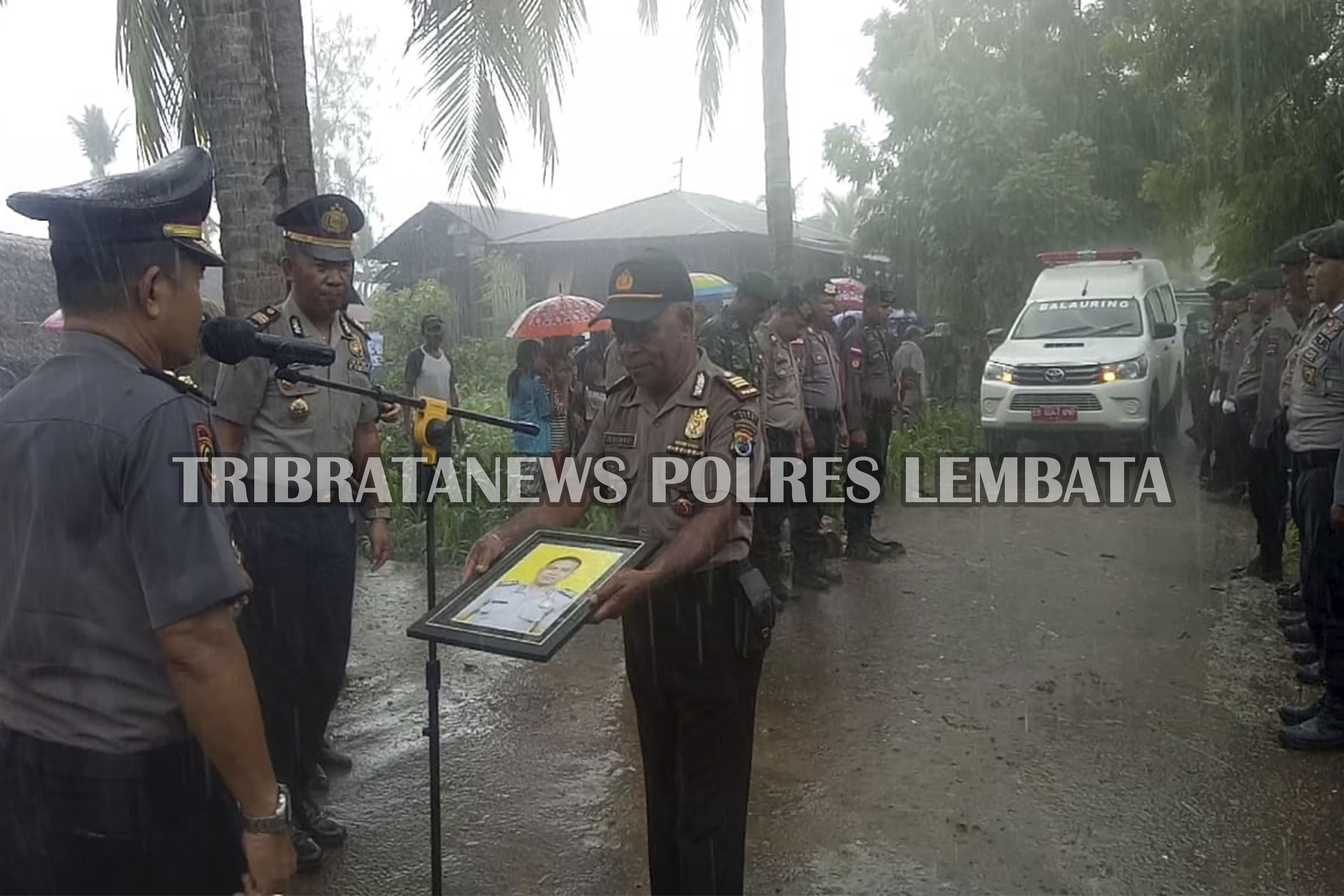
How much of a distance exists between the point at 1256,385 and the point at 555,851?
20.0ft

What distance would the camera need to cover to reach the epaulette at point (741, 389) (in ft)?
9.47

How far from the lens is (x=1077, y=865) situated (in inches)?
142

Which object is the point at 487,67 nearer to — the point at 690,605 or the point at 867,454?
the point at 867,454

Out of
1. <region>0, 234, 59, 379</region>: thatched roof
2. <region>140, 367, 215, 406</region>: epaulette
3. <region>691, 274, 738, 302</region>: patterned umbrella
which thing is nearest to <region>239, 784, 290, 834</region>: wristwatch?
<region>140, 367, 215, 406</region>: epaulette

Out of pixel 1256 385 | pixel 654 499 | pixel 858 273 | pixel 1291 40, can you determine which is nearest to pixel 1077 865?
Result: pixel 654 499

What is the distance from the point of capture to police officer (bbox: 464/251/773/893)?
2828 millimetres

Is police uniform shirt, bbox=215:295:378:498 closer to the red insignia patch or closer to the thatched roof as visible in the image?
the red insignia patch

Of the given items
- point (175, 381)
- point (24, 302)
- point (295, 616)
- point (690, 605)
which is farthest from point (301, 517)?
point (24, 302)

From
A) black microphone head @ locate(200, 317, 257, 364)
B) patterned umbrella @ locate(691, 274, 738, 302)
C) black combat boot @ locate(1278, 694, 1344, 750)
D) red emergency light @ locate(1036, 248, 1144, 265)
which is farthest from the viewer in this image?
red emergency light @ locate(1036, 248, 1144, 265)

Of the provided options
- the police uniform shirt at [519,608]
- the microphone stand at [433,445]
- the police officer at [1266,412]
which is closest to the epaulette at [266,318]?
the microphone stand at [433,445]

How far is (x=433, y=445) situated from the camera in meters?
2.93

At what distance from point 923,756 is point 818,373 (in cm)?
319

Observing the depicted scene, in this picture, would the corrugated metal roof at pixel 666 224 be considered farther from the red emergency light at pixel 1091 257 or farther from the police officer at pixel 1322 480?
the police officer at pixel 1322 480

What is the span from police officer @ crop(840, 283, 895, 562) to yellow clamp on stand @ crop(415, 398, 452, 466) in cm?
518
